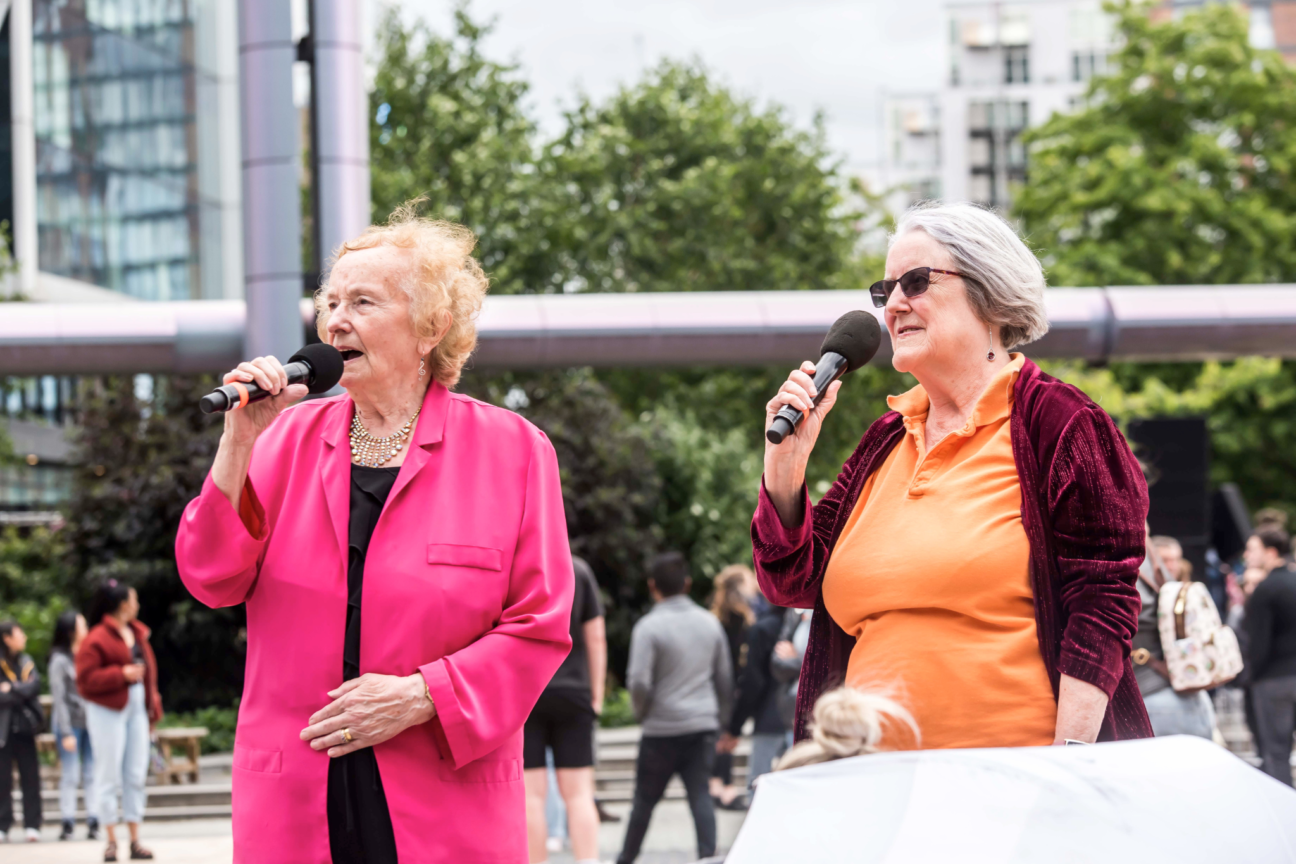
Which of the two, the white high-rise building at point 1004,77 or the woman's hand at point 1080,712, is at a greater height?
the white high-rise building at point 1004,77

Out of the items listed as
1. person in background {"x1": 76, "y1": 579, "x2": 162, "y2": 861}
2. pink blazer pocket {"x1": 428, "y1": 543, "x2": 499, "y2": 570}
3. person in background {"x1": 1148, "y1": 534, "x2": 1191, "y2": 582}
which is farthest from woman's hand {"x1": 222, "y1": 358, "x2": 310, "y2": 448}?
person in background {"x1": 76, "y1": 579, "x2": 162, "y2": 861}

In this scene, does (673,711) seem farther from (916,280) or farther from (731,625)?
(916,280)

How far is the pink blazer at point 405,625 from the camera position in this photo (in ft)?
8.80

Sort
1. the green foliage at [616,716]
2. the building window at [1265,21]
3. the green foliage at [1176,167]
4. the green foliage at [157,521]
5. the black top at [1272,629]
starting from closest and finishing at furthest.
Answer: the black top at [1272,629] → the green foliage at [157,521] → the green foliage at [616,716] → the green foliage at [1176,167] → the building window at [1265,21]

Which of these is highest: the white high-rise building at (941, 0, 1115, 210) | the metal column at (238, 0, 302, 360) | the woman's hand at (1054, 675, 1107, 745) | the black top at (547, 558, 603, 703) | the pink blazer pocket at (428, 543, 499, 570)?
the white high-rise building at (941, 0, 1115, 210)

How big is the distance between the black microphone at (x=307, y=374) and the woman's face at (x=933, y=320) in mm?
1098

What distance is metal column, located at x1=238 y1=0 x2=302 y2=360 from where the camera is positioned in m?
8.87

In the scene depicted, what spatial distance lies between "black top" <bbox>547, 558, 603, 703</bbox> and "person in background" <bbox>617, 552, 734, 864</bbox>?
0.38m

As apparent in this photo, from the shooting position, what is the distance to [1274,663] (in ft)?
30.9

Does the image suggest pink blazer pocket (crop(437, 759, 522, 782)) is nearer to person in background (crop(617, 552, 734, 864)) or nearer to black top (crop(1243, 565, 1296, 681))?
person in background (crop(617, 552, 734, 864))

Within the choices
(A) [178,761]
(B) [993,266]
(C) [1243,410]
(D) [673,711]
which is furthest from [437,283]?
(C) [1243,410]

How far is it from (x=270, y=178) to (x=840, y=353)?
702 centimetres

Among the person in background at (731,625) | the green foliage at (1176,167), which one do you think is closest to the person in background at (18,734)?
the person in background at (731,625)

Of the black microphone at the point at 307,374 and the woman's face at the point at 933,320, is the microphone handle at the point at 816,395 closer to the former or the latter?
the woman's face at the point at 933,320
